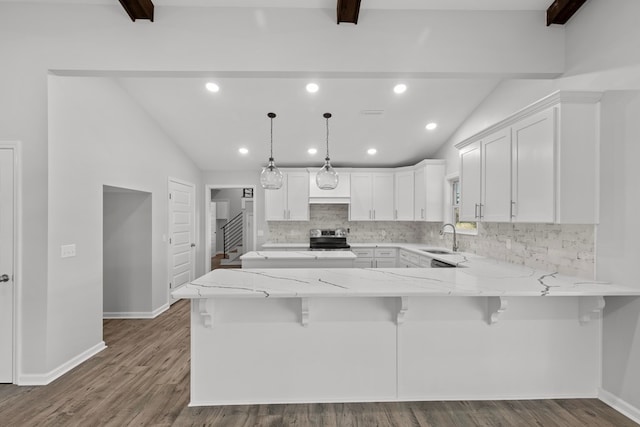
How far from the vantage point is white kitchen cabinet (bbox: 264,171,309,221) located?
6.10 meters

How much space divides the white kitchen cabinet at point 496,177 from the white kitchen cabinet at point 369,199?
283 cm

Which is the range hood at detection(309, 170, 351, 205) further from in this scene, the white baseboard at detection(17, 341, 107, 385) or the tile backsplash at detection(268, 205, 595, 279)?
the white baseboard at detection(17, 341, 107, 385)

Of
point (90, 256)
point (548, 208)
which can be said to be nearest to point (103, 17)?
point (90, 256)

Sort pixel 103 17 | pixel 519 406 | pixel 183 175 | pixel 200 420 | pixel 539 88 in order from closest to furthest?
pixel 200 420
pixel 519 406
pixel 103 17
pixel 539 88
pixel 183 175

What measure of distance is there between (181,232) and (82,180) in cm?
230

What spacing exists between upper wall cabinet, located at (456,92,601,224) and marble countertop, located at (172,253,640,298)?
0.51 meters

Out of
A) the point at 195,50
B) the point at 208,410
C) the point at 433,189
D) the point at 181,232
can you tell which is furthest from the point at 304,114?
the point at 208,410

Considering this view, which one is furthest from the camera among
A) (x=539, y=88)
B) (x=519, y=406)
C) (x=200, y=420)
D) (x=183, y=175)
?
(x=183, y=175)

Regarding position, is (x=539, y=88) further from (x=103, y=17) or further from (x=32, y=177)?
(x=32, y=177)

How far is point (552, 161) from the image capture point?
8.02 feet

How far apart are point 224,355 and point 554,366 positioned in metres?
2.49

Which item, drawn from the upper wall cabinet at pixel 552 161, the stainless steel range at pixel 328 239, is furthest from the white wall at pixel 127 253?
the upper wall cabinet at pixel 552 161

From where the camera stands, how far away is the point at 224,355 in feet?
7.80

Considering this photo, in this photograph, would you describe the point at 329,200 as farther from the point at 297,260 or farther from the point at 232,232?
the point at 232,232
